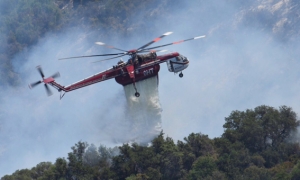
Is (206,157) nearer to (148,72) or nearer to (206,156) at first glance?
(206,156)

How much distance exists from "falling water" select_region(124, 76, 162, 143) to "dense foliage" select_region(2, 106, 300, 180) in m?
1.37

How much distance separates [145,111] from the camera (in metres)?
78.8

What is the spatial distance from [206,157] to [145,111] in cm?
642

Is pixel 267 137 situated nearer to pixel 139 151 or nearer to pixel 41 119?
pixel 139 151

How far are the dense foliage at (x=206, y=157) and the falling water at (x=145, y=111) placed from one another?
137cm

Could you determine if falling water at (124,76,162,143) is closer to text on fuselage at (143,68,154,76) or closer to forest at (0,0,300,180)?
text on fuselage at (143,68,154,76)

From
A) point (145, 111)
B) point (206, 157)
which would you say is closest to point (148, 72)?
point (145, 111)

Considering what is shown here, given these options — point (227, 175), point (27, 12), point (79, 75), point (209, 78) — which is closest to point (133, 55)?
point (227, 175)

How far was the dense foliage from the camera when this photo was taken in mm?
76250

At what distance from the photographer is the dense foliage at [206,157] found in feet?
250

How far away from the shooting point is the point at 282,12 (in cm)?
10644

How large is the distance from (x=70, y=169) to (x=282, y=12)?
38632 millimetres

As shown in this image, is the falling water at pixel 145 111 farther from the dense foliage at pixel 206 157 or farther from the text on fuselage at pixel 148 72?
the dense foliage at pixel 206 157

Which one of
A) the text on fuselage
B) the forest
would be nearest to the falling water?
the text on fuselage
